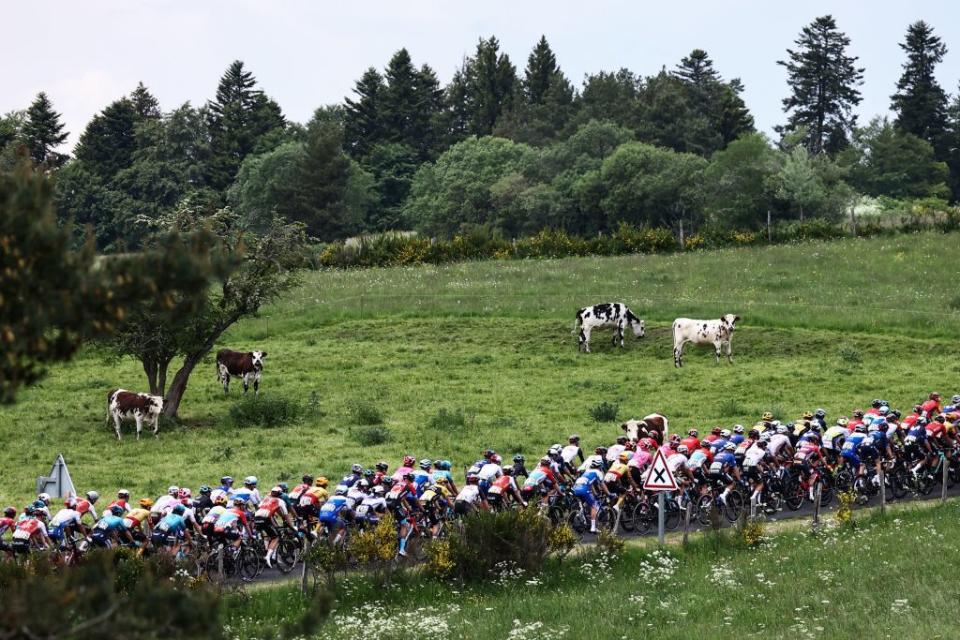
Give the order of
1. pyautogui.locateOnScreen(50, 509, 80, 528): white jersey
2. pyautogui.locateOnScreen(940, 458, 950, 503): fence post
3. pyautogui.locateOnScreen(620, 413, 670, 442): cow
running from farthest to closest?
pyautogui.locateOnScreen(620, 413, 670, 442): cow, pyautogui.locateOnScreen(940, 458, 950, 503): fence post, pyautogui.locateOnScreen(50, 509, 80, 528): white jersey

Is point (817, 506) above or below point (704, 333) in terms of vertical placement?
below

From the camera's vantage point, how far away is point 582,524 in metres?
27.3

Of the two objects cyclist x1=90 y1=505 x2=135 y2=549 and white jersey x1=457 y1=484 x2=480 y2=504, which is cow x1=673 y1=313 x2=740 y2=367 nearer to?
white jersey x1=457 y1=484 x2=480 y2=504

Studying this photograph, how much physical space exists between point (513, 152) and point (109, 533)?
8871 cm

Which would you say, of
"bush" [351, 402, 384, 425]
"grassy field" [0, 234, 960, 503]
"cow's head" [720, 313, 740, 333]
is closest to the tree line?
"grassy field" [0, 234, 960, 503]

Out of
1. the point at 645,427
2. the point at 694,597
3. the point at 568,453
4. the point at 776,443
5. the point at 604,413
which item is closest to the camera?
the point at 694,597

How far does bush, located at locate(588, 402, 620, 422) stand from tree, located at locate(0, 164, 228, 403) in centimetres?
2725

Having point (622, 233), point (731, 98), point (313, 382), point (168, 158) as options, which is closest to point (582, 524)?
point (313, 382)

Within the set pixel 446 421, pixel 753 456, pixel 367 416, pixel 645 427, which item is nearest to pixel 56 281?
pixel 753 456

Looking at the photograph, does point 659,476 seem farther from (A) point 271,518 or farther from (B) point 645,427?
(B) point 645,427

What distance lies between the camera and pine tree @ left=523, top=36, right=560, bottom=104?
482 feet

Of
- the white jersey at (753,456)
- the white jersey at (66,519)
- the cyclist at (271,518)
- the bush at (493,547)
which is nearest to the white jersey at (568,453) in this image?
the bush at (493,547)

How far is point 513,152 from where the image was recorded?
363 ft

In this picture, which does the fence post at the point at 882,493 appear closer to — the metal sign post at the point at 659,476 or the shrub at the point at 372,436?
the metal sign post at the point at 659,476
